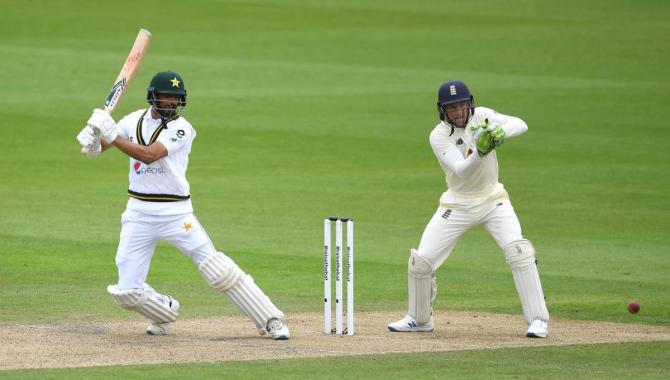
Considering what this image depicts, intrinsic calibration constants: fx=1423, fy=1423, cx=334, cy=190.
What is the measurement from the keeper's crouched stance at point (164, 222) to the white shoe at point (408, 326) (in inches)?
42.2

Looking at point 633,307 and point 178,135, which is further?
point 633,307

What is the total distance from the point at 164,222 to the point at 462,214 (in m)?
2.43

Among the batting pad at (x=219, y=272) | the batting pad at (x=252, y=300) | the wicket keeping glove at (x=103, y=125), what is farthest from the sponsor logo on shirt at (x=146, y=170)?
the batting pad at (x=252, y=300)

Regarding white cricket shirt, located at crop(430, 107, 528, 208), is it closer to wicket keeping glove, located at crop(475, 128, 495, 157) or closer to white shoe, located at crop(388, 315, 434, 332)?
wicket keeping glove, located at crop(475, 128, 495, 157)

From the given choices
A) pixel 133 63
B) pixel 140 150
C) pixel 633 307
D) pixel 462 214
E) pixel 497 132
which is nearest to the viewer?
pixel 140 150

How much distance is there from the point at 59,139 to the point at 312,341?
1473 cm

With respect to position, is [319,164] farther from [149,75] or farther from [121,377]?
[121,377]

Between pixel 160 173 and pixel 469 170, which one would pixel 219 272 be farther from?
pixel 469 170

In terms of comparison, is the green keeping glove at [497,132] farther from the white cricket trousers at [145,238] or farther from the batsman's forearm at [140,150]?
the batsman's forearm at [140,150]

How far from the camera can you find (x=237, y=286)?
10.9 meters

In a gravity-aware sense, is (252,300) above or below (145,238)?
below

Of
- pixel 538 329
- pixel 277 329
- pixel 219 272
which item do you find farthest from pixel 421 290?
pixel 219 272

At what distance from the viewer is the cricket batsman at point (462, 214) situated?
1132 centimetres

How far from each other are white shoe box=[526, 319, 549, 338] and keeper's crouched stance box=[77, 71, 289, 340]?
1.92 meters
